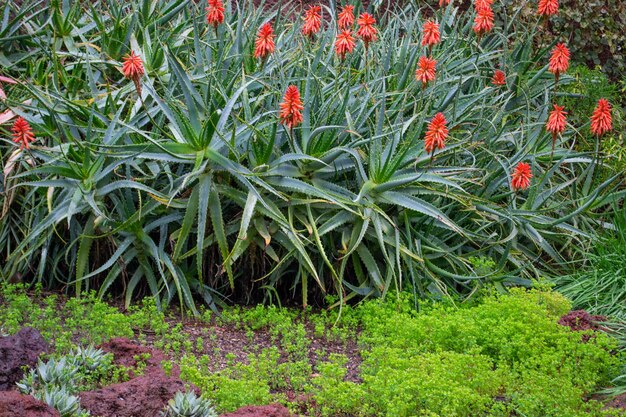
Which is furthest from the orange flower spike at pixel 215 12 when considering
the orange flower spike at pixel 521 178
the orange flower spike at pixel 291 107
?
the orange flower spike at pixel 521 178

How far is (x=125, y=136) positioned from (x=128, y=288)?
100 centimetres

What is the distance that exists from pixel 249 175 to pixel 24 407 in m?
2.41

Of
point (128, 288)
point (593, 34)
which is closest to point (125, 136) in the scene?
point (128, 288)

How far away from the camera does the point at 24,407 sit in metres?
3.40

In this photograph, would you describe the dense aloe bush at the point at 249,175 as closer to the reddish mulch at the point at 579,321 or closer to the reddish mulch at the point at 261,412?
the reddish mulch at the point at 579,321

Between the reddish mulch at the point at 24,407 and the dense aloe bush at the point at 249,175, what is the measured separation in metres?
2.03

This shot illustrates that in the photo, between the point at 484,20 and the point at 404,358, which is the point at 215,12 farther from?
the point at 404,358

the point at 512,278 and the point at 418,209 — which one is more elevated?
the point at 418,209

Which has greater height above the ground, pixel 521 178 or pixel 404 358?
pixel 521 178

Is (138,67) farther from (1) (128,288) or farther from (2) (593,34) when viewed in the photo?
(2) (593,34)

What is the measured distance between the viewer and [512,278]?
608cm

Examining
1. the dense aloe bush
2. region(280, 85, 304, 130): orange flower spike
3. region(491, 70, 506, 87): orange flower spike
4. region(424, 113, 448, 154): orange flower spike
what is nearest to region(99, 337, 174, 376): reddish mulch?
the dense aloe bush

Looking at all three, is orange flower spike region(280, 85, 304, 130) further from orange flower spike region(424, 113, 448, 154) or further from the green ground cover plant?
the green ground cover plant

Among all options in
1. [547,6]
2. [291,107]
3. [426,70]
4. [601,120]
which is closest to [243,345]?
[291,107]
